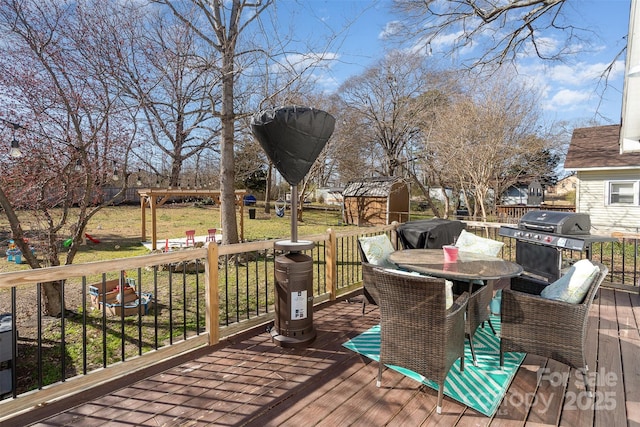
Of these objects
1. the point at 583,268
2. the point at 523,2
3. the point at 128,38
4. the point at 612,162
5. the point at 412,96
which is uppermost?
the point at 412,96

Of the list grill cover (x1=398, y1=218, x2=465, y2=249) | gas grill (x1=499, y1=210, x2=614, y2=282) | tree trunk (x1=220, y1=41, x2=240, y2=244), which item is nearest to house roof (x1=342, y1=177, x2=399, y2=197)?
tree trunk (x1=220, y1=41, x2=240, y2=244)

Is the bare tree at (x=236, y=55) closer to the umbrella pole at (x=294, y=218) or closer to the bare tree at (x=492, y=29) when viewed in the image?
the umbrella pole at (x=294, y=218)

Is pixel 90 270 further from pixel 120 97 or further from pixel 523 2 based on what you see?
pixel 523 2

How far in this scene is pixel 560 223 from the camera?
3.96 meters

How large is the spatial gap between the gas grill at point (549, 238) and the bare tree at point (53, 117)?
597cm

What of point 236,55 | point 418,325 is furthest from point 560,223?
point 236,55

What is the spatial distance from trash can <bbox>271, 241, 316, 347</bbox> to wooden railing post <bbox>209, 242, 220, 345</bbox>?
51 centimetres

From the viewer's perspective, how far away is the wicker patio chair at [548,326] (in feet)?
7.33

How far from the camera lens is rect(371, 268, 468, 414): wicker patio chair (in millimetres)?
→ 2031

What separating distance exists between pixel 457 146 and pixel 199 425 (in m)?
11.3

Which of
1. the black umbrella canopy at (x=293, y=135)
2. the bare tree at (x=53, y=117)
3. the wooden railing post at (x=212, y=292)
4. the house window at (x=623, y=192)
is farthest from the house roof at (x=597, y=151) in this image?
the bare tree at (x=53, y=117)

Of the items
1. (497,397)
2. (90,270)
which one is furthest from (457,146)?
(90,270)

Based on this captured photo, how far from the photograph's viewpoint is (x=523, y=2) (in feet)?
19.5

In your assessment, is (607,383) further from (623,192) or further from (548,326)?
(623,192)
